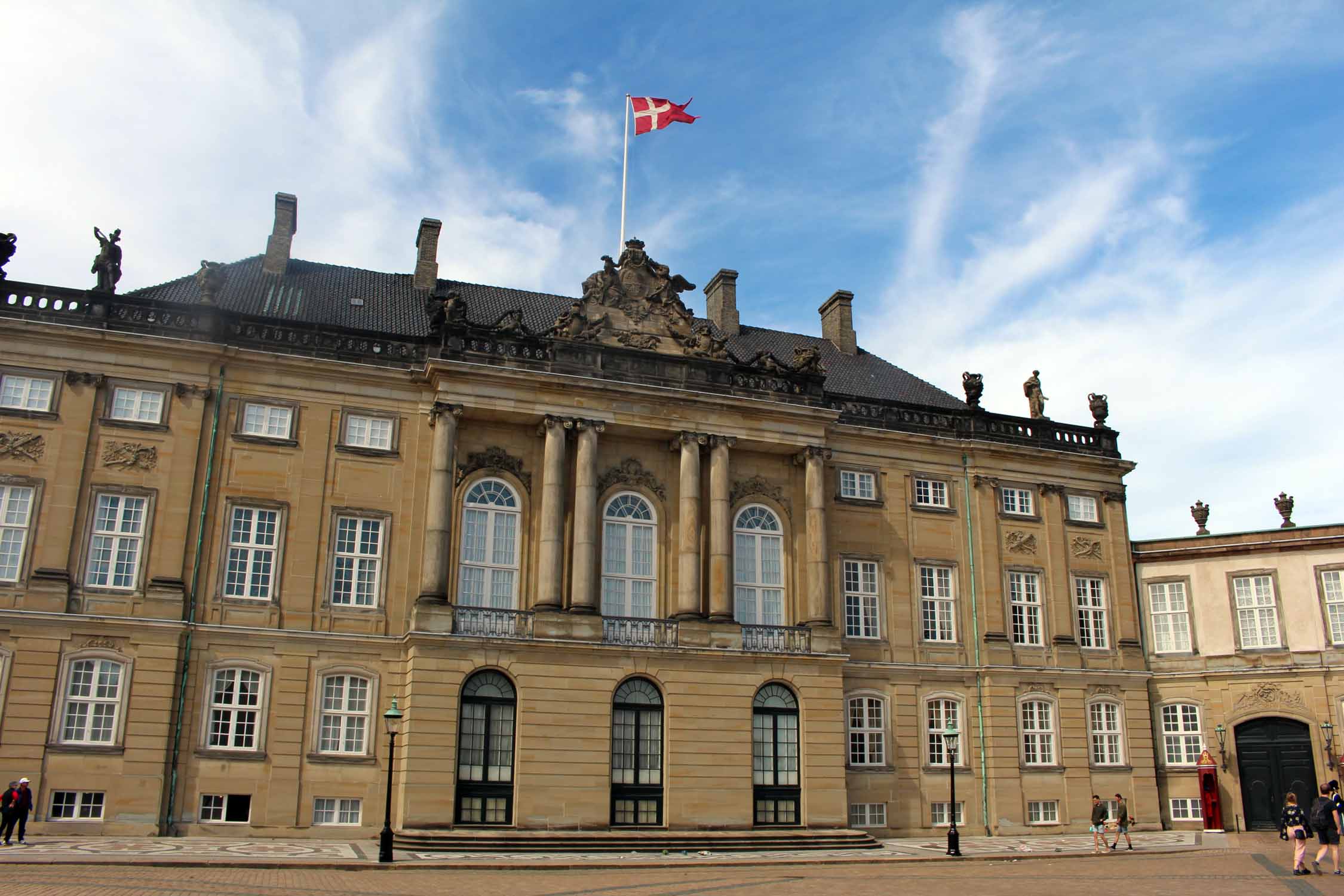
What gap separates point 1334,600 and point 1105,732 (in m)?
8.68

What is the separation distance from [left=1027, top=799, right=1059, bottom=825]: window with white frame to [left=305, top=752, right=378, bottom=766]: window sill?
19.9 meters

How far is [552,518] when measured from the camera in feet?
103

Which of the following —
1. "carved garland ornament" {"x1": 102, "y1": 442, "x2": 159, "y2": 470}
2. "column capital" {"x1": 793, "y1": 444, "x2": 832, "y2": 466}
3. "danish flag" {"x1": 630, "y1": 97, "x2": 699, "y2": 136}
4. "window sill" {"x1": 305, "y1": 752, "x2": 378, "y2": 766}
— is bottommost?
"window sill" {"x1": 305, "y1": 752, "x2": 378, "y2": 766}

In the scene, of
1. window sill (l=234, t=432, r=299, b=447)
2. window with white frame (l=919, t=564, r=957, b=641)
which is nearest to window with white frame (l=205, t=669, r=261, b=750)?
window sill (l=234, t=432, r=299, b=447)

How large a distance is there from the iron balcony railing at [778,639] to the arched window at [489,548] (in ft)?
22.1

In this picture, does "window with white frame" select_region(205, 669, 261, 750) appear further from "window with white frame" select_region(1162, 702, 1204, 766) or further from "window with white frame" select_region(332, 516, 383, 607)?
"window with white frame" select_region(1162, 702, 1204, 766)

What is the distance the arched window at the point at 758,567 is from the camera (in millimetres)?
33906

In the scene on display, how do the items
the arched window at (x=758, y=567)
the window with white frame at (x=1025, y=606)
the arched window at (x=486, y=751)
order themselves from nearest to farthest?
the arched window at (x=486, y=751) → the arched window at (x=758, y=567) → the window with white frame at (x=1025, y=606)

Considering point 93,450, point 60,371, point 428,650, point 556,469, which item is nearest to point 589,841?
point 428,650

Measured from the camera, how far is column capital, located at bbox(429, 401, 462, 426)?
3098 centimetres

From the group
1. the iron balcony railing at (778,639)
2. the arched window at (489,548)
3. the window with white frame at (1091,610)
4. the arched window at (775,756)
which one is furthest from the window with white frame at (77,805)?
the window with white frame at (1091,610)

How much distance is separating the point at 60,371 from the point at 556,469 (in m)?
13.0

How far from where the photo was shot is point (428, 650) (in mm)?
28984

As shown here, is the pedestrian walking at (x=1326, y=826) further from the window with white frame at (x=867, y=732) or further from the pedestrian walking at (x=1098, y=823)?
the window with white frame at (x=867, y=732)
